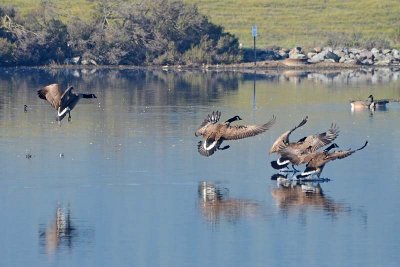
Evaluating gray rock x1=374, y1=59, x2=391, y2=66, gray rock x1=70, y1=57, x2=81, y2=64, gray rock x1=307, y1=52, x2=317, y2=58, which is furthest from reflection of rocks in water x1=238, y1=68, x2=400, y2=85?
gray rock x1=70, y1=57, x2=81, y2=64

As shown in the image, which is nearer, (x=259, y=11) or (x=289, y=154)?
(x=289, y=154)

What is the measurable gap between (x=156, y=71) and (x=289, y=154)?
32.8 metres

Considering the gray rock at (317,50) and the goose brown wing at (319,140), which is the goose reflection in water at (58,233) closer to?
the goose brown wing at (319,140)

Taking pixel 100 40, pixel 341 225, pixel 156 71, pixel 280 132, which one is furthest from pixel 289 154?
pixel 100 40

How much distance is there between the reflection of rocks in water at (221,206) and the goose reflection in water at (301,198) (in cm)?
46

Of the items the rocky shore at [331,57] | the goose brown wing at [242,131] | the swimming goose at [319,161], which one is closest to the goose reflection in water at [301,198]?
the swimming goose at [319,161]

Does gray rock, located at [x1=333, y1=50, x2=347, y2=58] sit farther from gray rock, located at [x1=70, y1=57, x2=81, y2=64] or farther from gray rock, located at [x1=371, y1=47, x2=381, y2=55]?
gray rock, located at [x1=70, y1=57, x2=81, y2=64]

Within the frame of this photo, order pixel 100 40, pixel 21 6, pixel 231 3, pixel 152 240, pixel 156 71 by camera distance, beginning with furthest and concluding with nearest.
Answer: pixel 231 3 < pixel 21 6 < pixel 100 40 < pixel 156 71 < pixel 152 240

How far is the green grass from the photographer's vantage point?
65.6 metres

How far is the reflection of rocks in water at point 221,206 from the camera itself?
16844 millimetres

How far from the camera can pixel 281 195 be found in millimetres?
18234

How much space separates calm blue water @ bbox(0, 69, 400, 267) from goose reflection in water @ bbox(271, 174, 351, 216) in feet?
0.10

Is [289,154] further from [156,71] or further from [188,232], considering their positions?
[156,71]

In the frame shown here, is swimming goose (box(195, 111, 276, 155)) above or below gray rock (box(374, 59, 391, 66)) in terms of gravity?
above
